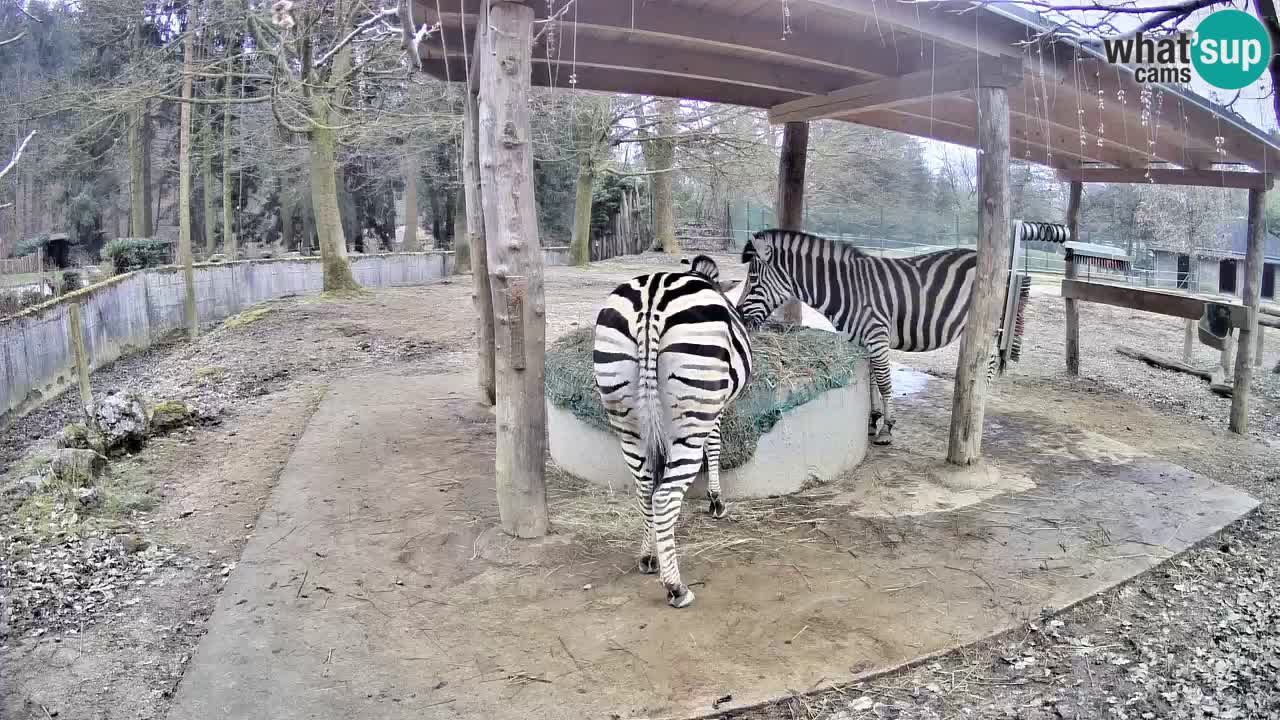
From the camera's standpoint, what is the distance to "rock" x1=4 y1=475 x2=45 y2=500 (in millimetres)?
5500

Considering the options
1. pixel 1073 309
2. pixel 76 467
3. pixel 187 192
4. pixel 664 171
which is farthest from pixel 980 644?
pixel 664 171

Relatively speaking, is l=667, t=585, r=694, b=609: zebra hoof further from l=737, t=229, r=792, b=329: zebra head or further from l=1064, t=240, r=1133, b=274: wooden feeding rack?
l=1064, t=240, r=1133, b=274: wooden feeding rack

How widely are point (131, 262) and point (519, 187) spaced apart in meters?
16.9

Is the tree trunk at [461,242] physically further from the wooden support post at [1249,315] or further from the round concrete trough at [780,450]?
the wooden support post at [1249,315]

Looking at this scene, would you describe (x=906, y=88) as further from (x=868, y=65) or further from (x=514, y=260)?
(x=514, y=260)

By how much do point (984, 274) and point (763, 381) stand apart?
1.88 m

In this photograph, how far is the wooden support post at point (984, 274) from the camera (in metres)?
5.63

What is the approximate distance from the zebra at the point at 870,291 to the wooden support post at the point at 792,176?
133 centimetres

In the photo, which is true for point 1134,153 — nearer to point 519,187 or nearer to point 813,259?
point 813,259

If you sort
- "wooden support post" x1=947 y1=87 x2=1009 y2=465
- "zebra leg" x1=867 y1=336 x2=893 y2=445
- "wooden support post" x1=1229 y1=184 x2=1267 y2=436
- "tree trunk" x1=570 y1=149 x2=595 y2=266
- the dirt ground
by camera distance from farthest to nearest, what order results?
"tree trunk" x1=570 y1=149 x2=595 y2=266 < "wooden support post" x1=1229 y1=184 x2=1267 y2=436 < "zebra leg" x1=867 y1=336 x2=893 y2=445 < "wooden support post" x1=947 y1=87 x2=1009 y2=465 < the dirt ground

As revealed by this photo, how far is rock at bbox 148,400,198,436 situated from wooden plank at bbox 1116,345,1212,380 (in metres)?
11.5

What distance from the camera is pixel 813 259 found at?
6883mm

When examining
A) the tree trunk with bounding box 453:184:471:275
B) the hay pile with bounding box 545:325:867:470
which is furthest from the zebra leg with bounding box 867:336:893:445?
the tree trunk with bounding box 453:184:471:275

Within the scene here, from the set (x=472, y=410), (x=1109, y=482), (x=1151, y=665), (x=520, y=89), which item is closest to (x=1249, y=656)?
(x=1151, y=665)
